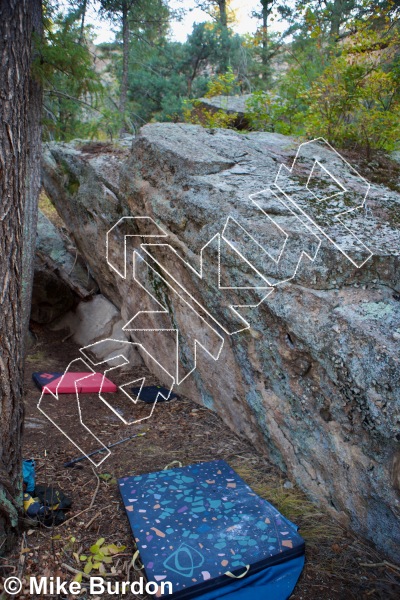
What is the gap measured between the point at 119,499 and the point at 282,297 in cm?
171

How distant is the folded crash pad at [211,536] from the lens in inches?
91.3

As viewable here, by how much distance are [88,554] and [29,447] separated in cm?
135

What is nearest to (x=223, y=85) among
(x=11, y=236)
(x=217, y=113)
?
(x=217, y=113)

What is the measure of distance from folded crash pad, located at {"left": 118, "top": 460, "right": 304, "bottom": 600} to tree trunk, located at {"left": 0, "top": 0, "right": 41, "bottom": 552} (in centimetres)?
73

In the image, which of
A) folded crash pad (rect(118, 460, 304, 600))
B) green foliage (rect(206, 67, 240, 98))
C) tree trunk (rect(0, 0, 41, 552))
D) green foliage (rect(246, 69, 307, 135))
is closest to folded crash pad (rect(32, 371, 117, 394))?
folded crash pad (rect(118, 460, 304, 600))

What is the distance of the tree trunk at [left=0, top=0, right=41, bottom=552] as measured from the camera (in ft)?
8.28

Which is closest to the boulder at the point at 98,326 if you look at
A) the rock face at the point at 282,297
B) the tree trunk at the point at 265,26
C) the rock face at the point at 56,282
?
the rock face at the point at 56,282

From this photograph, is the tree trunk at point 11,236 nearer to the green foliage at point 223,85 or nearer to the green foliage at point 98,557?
the green foliage at point 98,557

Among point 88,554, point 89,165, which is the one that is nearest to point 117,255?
point 89,165

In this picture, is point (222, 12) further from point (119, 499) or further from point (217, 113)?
point (119, 499)

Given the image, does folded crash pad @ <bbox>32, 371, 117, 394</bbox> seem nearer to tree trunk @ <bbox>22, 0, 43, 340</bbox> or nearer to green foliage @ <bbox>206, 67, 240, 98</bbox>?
tree trunk @ <bbox>22, 0, 43, 340</bbox>

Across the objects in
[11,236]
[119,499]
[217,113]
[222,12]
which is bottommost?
[119,499]

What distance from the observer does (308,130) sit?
16.2 ft

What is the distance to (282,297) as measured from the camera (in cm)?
303
